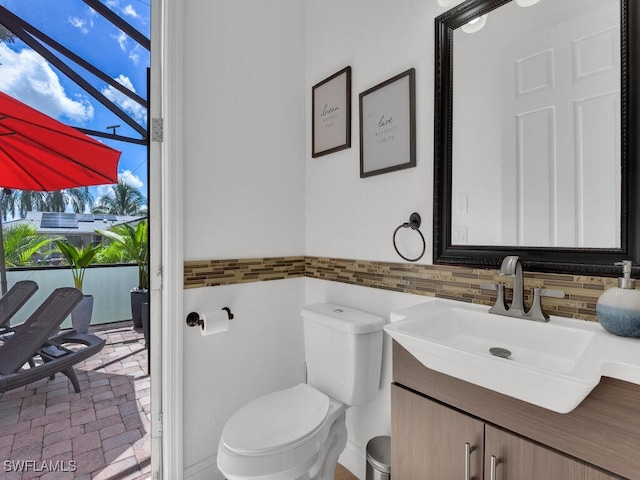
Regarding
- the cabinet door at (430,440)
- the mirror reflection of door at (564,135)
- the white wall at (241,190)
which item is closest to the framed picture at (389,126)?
the mirror reflection of door at (564,135)

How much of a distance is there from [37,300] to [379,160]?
156 centimetres

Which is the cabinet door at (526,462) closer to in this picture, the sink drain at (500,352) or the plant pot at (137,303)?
the sink drain at (500,352)

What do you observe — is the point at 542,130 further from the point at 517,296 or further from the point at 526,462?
the point at 526,462


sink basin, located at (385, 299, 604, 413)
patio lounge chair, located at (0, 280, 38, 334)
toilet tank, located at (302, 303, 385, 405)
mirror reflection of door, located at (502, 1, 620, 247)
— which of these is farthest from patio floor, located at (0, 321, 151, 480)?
mirror reflection of door, located at (502, 1, 620, 247)

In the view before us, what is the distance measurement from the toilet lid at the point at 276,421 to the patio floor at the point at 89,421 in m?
0.68

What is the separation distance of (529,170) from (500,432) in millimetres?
817

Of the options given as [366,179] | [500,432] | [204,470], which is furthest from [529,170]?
[204,470]

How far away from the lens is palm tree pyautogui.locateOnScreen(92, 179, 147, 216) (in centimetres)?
142

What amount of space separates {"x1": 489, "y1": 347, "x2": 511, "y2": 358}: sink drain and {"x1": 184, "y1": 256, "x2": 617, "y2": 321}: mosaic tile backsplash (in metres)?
0.20

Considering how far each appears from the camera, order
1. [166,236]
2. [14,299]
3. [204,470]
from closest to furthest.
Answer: [14,299]
[166,236]
[204,470]

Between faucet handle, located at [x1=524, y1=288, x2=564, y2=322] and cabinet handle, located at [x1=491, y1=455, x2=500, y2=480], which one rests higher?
faucet handle, located at [x1=524, y1=288, x2=564, y2=322]

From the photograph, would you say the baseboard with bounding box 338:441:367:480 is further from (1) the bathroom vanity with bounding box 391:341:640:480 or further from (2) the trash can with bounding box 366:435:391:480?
(1) the bathroom vanity with bounding box 391:341:640:480

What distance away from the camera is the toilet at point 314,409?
1111mm

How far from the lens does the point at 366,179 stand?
1620 mm
